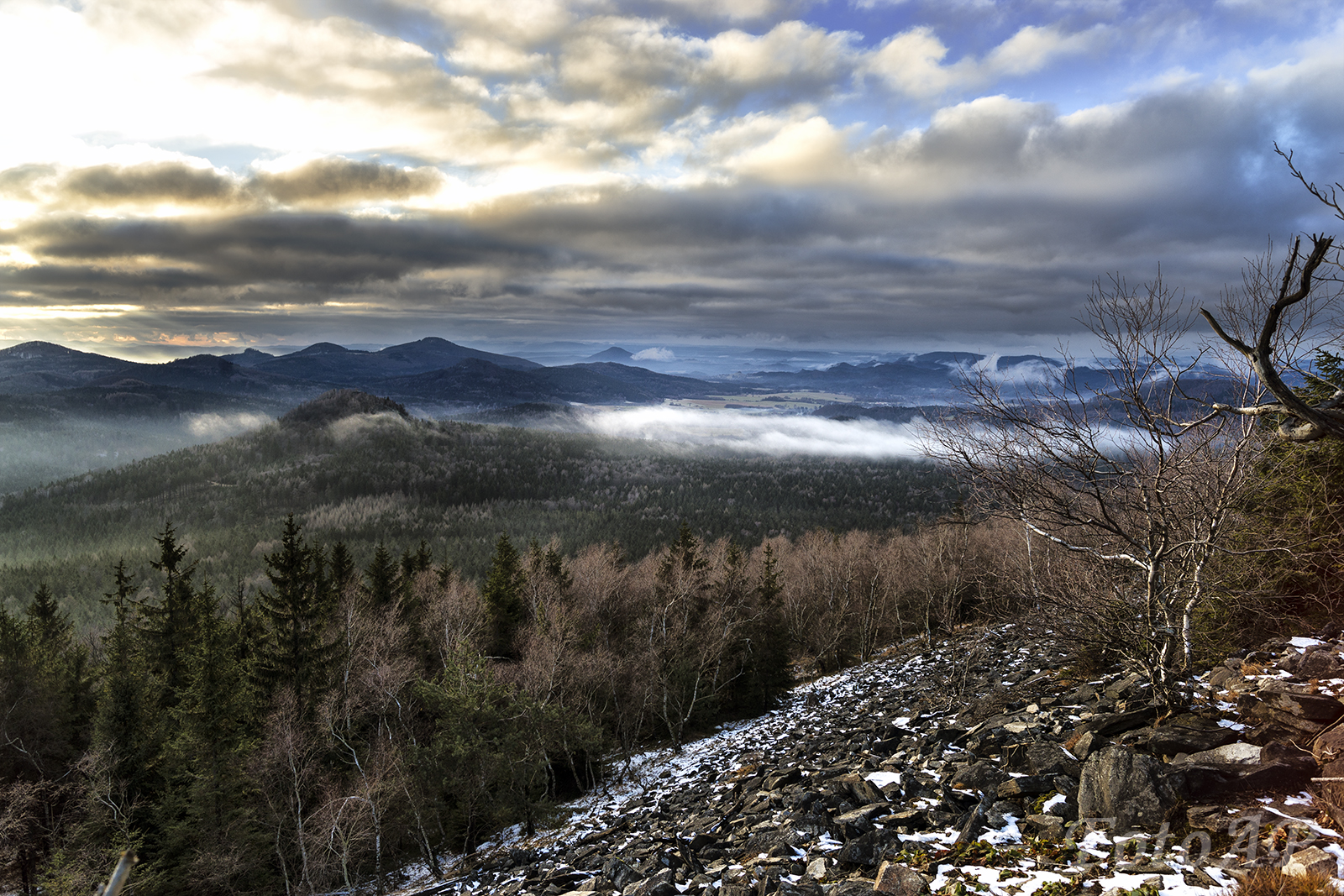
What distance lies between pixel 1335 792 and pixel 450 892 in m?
26.0

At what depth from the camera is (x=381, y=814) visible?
1121 inches

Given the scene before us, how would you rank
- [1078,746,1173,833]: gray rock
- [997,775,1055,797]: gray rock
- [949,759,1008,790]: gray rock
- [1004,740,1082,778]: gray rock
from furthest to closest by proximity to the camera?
[949,759,1008,790]: gray rock, [1004,740,1082,778]: gray rock, [997,775,1055,797]: gray rock, [1078,746,1173,833]: gray rock

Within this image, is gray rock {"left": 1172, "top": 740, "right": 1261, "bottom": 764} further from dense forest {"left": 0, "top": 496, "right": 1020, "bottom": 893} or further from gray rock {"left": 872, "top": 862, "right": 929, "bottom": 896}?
dense forest {"left": 0, "top": 496, "right": 1020, "bottom": 893}

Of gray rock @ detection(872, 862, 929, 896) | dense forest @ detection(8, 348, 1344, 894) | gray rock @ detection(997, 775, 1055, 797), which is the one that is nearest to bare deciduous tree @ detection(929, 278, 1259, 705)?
dense forest @ detection(8, 348, 1344, 894)

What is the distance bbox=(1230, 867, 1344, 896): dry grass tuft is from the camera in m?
7.19

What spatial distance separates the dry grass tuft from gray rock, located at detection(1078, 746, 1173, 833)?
2.19 m

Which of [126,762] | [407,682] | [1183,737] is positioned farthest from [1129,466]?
[126,762]

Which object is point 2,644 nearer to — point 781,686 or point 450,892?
point 450,892

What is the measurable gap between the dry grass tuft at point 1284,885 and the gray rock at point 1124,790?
2.19 metres

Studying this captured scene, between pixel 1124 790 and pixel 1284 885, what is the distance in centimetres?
296

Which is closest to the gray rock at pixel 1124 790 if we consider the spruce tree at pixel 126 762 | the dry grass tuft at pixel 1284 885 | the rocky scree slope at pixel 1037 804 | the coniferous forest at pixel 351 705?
the rocky scree slope at pixel 1037 804

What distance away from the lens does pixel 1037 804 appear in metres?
11.3

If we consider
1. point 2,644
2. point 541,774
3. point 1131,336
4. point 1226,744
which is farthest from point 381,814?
point 1131,336

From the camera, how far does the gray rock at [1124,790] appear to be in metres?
9.79
